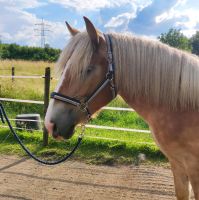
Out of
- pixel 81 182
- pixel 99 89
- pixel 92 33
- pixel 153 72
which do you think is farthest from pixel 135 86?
pixel 81 182

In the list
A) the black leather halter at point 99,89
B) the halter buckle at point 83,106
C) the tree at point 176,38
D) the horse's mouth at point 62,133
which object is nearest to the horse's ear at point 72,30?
the black leather halter at point 99,89

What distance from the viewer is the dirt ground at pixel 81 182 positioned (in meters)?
4.23

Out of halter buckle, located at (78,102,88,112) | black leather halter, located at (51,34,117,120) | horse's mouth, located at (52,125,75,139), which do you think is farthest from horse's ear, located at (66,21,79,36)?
horse's mouth, located at (52,125,75,139)

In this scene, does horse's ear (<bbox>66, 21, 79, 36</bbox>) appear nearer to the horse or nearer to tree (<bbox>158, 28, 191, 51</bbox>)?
the horse

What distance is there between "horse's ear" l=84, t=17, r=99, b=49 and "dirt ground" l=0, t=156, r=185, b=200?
2.47 metres

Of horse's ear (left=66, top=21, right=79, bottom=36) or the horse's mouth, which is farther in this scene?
horse's ear (left=66, top=21, right=79, bottom=36)

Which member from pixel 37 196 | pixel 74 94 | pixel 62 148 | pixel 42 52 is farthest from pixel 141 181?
pixel 42 52

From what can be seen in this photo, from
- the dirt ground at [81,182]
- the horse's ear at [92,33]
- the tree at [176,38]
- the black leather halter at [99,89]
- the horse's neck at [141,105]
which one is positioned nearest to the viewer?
the horse's ear at [92,33]

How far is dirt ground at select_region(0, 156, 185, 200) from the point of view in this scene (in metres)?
4.23

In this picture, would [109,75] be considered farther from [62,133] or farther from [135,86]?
[62,133]

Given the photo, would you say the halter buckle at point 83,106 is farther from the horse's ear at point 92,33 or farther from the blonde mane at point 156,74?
the horse's ear at point 92,33

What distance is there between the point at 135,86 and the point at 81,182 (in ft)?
8.48

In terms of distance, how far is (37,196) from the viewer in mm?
4203

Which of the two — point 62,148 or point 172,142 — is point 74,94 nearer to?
point 172,142
